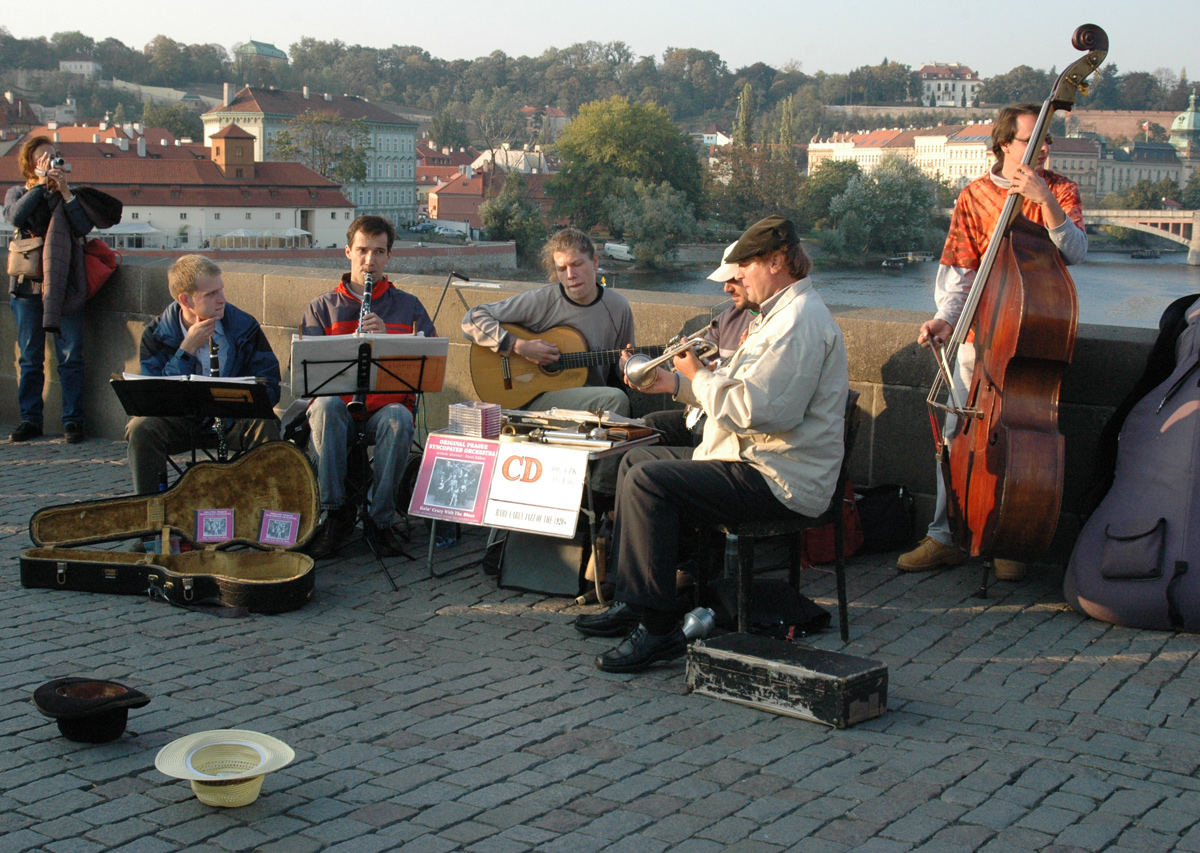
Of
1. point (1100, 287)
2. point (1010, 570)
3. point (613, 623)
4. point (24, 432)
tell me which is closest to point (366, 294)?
point (613, 623)

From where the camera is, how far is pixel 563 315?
593 centimetres

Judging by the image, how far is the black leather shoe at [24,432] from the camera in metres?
8.23

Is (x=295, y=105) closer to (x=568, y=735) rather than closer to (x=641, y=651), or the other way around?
(x=641, y=651)

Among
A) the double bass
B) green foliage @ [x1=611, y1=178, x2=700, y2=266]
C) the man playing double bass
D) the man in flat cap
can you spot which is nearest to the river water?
the man playing double bass

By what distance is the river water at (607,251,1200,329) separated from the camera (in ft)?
24.5

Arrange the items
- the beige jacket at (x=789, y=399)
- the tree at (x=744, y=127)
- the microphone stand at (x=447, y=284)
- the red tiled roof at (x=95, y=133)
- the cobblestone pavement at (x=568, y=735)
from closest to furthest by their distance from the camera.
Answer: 1. the cobblestone pavement at (x=568, y=735)
2. the beige jacket at (x=789, y=399)
3. the microphone stand at (x=447, y=284)
4. the red tiled roof at (x=95, y=133)
5. the tree at (x=744, y=127)

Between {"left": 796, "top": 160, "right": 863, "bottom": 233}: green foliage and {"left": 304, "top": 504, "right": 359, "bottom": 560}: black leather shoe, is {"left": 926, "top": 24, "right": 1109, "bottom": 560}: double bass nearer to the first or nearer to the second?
{"left": 304, "top": 504, "right": 359, "bottom": 560}: black leather shoe

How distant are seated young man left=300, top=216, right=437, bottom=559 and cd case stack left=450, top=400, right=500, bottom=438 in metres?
0.51

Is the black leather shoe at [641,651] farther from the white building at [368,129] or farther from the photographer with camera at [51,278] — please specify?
the white building at [368,129]

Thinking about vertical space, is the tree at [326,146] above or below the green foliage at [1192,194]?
above

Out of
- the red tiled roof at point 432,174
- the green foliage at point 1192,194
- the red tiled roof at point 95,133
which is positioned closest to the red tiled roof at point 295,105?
the red tiled roof at point 432,174

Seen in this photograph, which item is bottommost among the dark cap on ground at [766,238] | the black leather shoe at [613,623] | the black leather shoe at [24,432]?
the black leather shoe at [613,623]

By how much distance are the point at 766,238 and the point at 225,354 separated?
2.93 metres

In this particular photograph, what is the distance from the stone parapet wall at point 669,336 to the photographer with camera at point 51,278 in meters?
0.26
